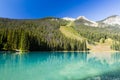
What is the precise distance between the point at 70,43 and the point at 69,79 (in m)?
133

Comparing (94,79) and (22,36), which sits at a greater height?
(22,36)

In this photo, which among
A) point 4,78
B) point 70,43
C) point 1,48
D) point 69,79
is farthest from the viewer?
point 70,43

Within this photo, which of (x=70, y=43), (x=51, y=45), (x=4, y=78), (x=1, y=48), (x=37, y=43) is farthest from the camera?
(x=70, y=43)

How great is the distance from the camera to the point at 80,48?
558ft

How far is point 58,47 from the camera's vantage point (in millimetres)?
151000

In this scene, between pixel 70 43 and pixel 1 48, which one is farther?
pixel 70 43

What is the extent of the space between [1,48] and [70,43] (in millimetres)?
70800

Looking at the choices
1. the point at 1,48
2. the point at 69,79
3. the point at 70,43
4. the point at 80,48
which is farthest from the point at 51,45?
the point at 69,79

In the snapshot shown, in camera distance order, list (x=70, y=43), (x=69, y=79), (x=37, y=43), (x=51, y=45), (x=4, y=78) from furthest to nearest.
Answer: (x=70, y=43) → (x=51, y=45) → (x=37, y=43) → (x=69, y=79) → (x=4, y=78)

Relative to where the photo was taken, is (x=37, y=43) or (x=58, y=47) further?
(x=58, y=47)

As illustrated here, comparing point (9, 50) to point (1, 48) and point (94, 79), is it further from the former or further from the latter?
point (94, 79)

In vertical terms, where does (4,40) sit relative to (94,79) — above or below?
above

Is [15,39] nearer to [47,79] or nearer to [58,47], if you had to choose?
[58,47]

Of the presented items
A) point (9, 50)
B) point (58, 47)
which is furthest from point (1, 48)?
point (58, 47)
